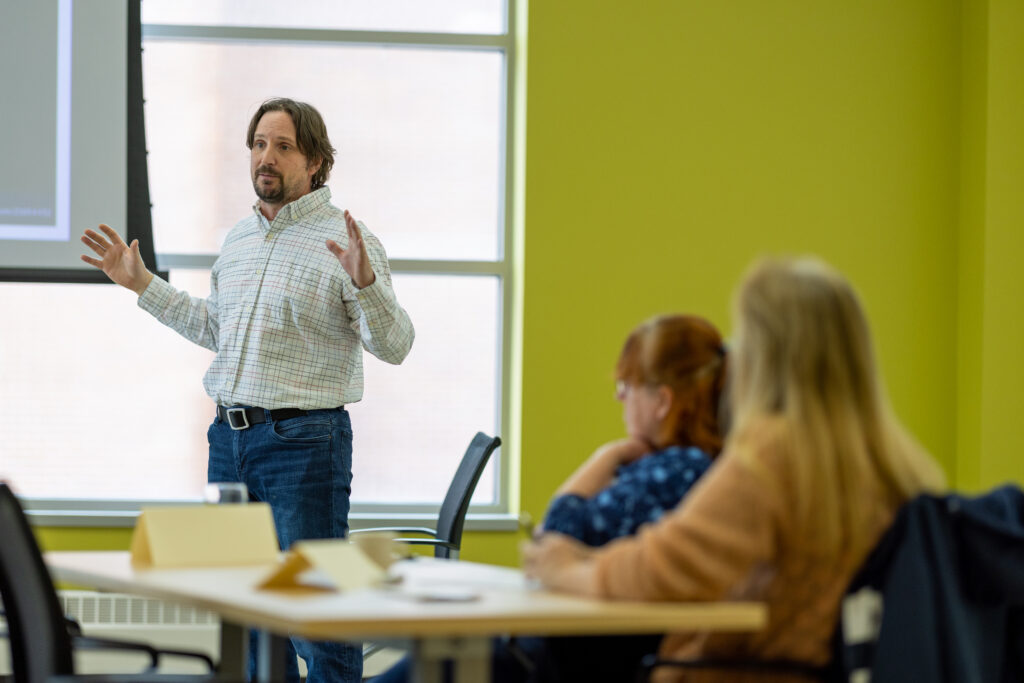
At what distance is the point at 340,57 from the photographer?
14.3 ft

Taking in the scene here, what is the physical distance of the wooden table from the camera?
145 centimetres

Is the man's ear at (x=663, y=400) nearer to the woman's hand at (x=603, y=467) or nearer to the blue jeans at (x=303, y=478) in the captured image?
the woman's hand at (x=603, y=467)

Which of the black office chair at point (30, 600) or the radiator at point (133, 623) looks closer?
the black office chair at point (30, 600)

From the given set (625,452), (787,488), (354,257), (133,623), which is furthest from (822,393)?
(133,623)

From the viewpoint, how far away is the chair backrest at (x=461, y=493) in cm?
339

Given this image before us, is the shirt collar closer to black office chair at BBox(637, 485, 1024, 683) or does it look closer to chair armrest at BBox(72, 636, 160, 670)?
chair armrest at BBox(72, 636, 160, 670)

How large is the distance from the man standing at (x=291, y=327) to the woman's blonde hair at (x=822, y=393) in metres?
1.60

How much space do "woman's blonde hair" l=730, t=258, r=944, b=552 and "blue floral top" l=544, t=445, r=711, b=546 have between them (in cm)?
25

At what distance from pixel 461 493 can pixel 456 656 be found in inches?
71.9

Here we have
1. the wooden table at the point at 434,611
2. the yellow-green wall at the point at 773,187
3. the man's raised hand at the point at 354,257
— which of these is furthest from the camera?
the yellow-green wall at the point at 773,187

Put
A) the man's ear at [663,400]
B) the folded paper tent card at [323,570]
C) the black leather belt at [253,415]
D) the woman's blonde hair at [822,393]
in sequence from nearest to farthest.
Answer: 1. the woman's blonde hair at [822,393]
2. the folded paper tent card at [323,570]
3. the man's ear at [663,400]
4. the black leather belt at [253,415]

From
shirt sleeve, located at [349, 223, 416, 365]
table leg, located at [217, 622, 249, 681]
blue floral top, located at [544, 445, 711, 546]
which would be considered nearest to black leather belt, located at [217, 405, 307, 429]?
shirt sleeve, located at [349, 223, 416, 365]

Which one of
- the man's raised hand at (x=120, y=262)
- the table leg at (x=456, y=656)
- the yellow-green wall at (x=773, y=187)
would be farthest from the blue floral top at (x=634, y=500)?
the yellow-green wall at (x=773, y=187)

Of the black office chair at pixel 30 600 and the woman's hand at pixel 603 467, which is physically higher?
the woman's hand at pixel 603 467
